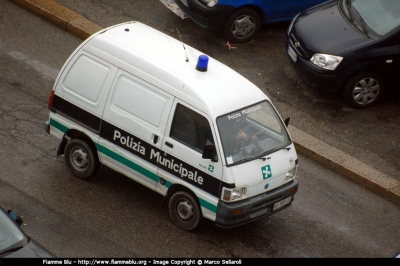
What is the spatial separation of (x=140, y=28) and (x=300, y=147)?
3.23 meters

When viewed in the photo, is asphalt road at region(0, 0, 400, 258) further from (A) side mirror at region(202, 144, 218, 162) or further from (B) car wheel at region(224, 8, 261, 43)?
(B) car wheel at region(224, 8, 261, 43)

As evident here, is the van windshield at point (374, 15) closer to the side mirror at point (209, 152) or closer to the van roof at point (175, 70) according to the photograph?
the van roof at point (175, 70)

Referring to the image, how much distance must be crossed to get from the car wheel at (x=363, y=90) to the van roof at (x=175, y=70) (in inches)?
138

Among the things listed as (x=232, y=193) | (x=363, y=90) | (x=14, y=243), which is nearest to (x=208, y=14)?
(x=363, y=90)

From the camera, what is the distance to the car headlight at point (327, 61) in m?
12.0

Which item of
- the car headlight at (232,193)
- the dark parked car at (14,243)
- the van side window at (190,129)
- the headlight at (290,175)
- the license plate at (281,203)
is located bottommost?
the license plate at (281,203)

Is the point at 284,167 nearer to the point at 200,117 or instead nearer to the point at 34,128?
the point at 200,117

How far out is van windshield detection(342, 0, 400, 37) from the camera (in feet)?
40.1

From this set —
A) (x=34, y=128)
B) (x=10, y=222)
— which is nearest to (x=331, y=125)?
(x=34, y=128)

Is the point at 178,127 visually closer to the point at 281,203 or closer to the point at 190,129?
the point at 190,129

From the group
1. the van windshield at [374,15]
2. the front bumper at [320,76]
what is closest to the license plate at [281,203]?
the front bumper at [320,76]

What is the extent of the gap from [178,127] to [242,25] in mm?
5398

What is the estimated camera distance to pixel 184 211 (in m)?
9.01

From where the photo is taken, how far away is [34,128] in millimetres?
10773
